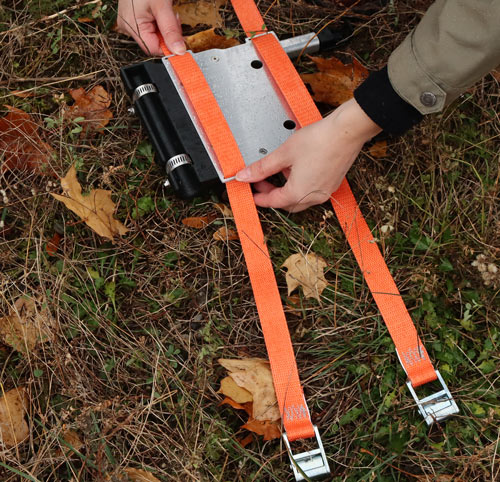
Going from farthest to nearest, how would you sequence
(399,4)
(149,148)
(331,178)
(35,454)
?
(399,4), (149,148), (331,178), (35,454)

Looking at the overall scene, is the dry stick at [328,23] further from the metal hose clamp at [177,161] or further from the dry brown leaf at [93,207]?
the dry brown leaf at [93,207]

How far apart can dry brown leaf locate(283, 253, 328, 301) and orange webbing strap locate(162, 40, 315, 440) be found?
75 millimetres

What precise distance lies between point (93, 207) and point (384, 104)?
1185mm

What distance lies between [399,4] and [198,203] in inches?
56.1

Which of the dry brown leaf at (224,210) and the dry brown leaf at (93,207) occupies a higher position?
the dry brown leaf at (93,207)

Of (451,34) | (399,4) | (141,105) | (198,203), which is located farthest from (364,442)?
(399,4)

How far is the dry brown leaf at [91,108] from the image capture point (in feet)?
7.69

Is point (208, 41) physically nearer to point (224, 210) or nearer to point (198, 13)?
point (198, 13)

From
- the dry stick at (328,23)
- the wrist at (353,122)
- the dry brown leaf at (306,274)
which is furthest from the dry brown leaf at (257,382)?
the dry stick at (328,23)

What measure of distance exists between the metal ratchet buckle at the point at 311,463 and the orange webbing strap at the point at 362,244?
43 centimetres

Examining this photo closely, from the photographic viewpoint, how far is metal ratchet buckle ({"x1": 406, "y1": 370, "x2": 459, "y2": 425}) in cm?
191

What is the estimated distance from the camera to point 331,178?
78.7 inches

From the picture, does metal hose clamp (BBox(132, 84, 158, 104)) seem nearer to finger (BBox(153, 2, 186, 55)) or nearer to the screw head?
finger (BBox(153, 2, 186, 55))

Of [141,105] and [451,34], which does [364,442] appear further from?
[141,105]
